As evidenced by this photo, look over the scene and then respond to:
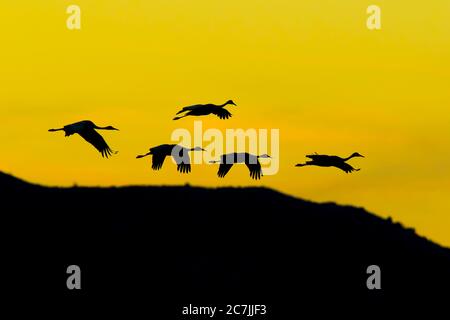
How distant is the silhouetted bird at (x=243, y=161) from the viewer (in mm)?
65188

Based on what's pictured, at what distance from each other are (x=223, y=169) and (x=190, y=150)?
2527 mm

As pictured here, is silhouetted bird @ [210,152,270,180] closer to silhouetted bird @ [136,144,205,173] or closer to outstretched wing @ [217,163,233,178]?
outstretched wing @ [217,163,233,178]

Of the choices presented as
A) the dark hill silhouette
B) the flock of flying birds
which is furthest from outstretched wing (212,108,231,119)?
the dark hill silhouette

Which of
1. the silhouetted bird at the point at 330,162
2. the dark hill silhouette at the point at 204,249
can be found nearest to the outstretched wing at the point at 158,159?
the silhouetted bird at the point at 330,162

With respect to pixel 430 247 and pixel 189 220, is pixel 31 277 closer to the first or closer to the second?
pixel 189 220

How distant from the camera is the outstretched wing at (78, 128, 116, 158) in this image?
209ft

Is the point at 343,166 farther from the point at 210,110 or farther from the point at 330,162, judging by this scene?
the point at 210,110

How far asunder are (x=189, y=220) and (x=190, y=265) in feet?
12.8

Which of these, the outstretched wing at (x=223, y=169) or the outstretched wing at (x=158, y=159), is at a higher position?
the outstretched wing at (x=158, y=159)

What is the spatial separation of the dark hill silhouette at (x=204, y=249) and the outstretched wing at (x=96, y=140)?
26.8 metres

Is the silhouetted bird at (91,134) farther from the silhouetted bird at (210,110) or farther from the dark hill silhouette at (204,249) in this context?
the dark hill silhouette at (204,249)

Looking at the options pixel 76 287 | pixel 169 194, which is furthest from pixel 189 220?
pixel 76 287

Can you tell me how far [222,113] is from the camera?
63.1 metres

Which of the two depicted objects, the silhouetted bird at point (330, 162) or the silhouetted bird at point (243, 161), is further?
the silhouetted bird at point (243, 161)
